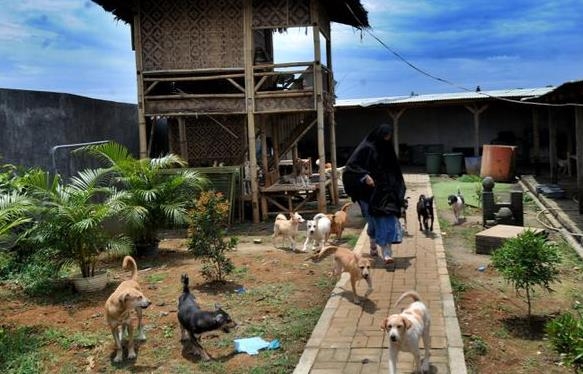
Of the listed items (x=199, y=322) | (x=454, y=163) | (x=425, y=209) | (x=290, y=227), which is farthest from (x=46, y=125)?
(x=454, y=163)

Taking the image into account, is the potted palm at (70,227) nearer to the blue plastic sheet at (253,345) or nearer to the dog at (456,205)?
the blue plastic sheet at (253,345)

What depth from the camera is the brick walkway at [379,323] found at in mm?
4977

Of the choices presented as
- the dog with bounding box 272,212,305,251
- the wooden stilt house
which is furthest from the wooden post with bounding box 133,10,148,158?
the dog with bounding box 272,212,305,251

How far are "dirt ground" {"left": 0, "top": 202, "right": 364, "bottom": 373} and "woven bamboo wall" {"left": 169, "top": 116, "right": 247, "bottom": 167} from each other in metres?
6.91

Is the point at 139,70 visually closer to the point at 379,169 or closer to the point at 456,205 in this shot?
the point at 379,169

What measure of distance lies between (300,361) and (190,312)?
3.69ft

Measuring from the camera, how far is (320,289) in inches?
300

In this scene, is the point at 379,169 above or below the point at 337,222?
above

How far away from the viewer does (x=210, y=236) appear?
26.3ft

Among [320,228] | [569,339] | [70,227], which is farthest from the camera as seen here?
[320,228]

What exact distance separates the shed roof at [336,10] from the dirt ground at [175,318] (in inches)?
270

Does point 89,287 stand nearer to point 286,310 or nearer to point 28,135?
point 286,310

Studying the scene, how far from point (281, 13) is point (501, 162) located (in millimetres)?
10260

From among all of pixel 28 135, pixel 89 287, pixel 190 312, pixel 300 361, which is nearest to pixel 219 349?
pixel 190 312
